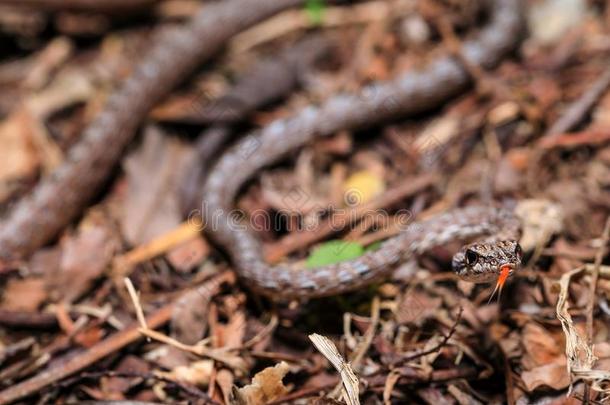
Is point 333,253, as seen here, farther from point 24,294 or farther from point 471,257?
point 24,294

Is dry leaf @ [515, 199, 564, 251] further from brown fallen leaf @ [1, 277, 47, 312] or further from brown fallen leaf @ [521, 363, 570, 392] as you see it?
brown fallen leaf @ [1, 277, 47, 312]

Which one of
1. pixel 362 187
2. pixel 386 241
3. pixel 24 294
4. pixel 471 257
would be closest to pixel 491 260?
pixel 471 257

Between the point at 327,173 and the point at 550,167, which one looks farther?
the point at 327,173

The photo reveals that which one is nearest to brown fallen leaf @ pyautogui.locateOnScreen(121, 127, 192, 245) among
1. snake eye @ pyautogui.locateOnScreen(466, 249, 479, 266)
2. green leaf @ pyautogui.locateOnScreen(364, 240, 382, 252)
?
green leaf @ pyautogui.locateOnScreen(364, 240, 382, 252)

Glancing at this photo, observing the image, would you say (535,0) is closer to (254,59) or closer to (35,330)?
(254,59)

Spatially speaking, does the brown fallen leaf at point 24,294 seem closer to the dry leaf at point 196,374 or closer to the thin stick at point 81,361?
the thin stick at point 81,361

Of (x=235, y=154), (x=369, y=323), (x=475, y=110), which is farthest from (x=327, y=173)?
→ (x=369, y=323)
